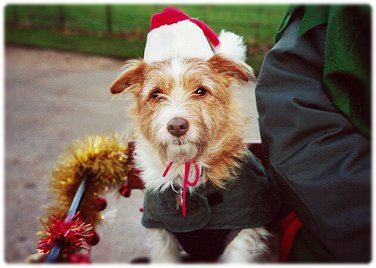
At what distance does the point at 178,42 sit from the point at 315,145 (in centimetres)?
96

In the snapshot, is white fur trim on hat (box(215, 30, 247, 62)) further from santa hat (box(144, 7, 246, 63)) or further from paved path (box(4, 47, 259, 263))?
paved path (box(4, 47, 259, 263))

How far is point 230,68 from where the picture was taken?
2.44 meters

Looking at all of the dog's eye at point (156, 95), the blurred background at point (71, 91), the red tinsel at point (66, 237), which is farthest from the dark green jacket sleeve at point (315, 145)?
the red tinsel at point (66, 237)

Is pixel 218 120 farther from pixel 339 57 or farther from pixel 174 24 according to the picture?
pixel 339 57

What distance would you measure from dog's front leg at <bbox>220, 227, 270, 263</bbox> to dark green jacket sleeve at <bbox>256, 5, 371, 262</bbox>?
50 centimetres

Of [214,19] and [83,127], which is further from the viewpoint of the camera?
[214,19]

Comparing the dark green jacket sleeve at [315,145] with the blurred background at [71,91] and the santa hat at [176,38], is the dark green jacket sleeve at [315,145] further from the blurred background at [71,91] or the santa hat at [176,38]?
the blurred background at [71,91]

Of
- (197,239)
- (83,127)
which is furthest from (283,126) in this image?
(83,127)

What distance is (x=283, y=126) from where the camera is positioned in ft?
6.13

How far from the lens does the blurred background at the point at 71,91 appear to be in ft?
13.0

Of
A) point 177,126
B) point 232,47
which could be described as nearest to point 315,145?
point 177,126

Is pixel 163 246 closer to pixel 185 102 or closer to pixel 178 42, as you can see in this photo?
pixel 185 102

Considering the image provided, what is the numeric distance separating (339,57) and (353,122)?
28 centimetres

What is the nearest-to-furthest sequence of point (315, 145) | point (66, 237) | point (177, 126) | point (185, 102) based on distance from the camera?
point (315, 145), point (66, 237), point (177, 126), point (185, 102)
